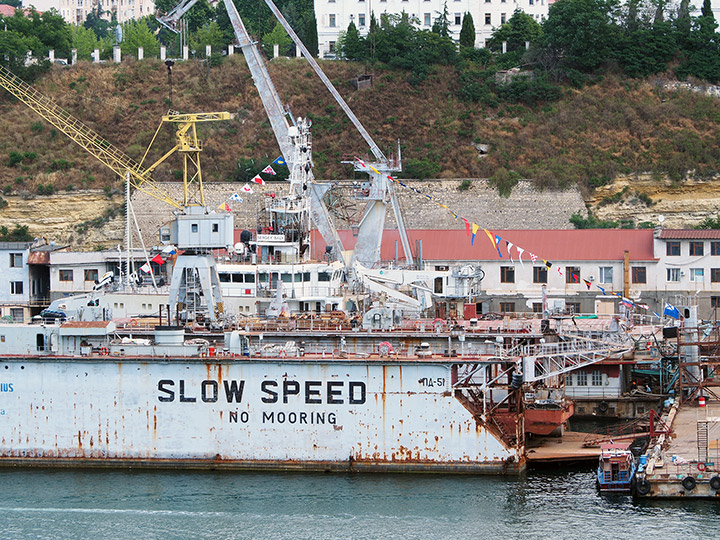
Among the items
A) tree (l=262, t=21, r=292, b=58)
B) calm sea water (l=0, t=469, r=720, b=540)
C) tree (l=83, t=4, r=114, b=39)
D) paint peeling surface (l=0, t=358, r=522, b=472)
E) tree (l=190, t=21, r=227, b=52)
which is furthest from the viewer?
tree (l=83, t=4, r=114, b=39)

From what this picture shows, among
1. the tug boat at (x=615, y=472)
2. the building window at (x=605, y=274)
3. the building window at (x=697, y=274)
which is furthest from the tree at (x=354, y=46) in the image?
the tug boat at (x=615, y=472)

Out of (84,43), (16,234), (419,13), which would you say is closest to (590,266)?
(16,234)

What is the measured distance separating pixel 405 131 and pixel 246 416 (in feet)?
175

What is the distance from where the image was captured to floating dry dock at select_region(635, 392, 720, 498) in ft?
124

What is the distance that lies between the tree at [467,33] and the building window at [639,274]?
3993cm

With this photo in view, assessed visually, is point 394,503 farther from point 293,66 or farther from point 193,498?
point 293,66

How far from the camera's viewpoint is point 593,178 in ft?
276

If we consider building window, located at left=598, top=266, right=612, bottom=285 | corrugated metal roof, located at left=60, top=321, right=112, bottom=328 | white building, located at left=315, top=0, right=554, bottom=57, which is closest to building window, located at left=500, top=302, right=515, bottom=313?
building window, located at left=598, top=266, right=612, bottom=285

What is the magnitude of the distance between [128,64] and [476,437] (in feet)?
228

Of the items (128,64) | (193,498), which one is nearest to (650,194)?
(128,64)

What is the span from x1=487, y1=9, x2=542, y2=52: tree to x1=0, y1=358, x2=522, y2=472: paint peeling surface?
63253mm

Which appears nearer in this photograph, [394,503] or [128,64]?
[394,503]

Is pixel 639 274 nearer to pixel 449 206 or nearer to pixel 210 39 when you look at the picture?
pixel 449 206

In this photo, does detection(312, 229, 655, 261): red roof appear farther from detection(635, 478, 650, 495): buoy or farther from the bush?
detection(635, 478, 650, 495): buoy
